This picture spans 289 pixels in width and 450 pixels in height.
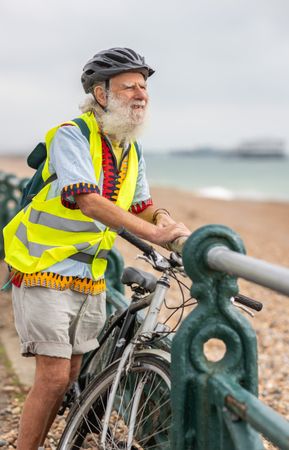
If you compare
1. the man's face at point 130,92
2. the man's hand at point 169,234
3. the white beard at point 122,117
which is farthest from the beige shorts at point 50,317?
the man's face at point 130,92

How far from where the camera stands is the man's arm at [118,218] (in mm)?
2896

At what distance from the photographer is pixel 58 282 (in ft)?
11.0

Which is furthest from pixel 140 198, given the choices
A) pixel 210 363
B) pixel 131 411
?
pixel 210 363

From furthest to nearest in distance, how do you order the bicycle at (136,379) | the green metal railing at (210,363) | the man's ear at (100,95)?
the man's ear at (100,95) < the bicycle at (136,379) < the green metal railing at (210,363)

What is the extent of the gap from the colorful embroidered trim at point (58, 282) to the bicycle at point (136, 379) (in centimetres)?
19

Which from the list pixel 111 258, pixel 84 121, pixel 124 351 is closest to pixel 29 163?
pixel 84 121

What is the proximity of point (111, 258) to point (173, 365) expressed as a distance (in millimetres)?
2444

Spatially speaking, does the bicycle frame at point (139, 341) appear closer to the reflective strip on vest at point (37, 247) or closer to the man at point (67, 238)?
the man at point (67, 238)

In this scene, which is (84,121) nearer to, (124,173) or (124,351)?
(124,173)

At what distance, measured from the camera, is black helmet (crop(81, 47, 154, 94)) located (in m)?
3.33

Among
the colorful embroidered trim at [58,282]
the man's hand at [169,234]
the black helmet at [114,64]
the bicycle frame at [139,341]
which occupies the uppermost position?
the black helmet at [114,64]

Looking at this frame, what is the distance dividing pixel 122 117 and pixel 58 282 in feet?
2.65

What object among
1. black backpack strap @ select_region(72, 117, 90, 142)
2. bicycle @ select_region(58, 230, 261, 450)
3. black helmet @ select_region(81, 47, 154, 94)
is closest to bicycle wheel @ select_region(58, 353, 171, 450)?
bicycle @ select_region(58, 230, 261, 450)

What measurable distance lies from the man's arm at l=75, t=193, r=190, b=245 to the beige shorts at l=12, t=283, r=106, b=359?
485 millimetres
